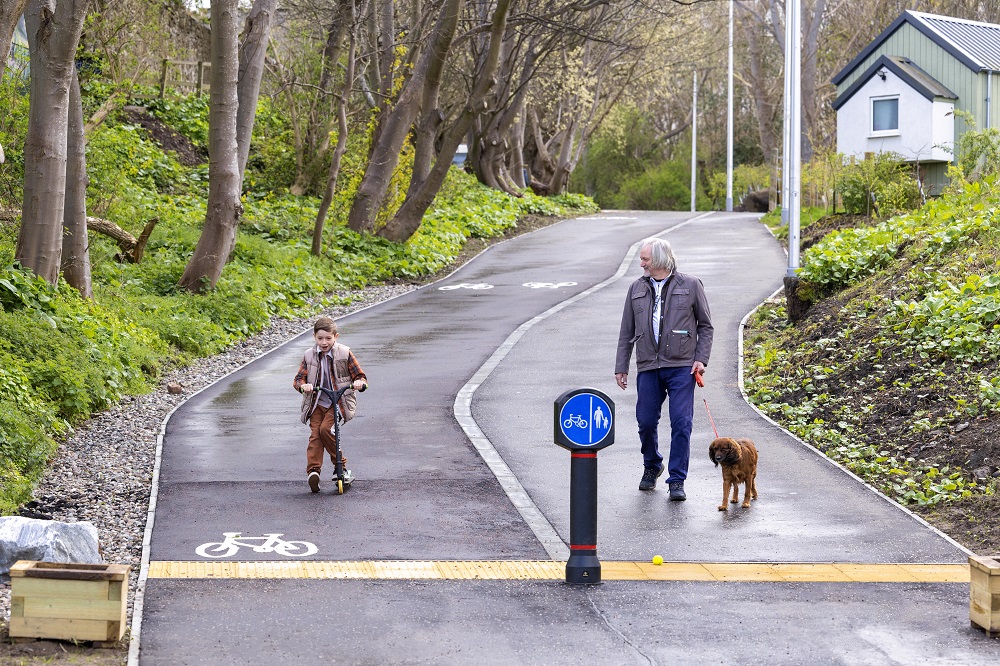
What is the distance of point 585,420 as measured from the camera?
7.22 m

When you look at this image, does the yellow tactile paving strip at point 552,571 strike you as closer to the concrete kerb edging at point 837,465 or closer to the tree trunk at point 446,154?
the concrete kerb edging at point 837,465

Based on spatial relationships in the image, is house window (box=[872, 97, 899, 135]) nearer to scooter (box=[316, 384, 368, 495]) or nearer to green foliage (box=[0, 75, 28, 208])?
green foliage (box=[0, 75, 28, 208])

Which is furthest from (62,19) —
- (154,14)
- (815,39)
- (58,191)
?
(815,39)

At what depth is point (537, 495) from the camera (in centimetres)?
952

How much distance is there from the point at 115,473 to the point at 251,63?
1287cm

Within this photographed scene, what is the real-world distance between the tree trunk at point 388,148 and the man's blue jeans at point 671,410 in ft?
61.5

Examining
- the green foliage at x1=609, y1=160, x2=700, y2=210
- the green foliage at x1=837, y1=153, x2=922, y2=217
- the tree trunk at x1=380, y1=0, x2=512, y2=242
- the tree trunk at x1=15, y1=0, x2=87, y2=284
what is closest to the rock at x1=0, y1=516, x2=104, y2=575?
the tree trunk at x1=15, y1=0, x2=87, y2=284

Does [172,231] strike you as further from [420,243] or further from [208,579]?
[208,579]

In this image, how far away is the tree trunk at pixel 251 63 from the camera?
21797 mm

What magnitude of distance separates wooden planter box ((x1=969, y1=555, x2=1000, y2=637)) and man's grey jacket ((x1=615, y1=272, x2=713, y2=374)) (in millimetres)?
3254

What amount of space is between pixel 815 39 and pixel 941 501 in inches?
1759

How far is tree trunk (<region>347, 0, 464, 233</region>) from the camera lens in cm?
2805

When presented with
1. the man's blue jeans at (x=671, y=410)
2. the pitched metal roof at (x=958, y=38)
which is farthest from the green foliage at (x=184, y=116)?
the man's blue jeans at (x=671, y=410)

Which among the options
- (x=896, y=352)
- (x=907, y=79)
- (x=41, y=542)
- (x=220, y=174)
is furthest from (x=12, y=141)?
(x=907, y=79)
